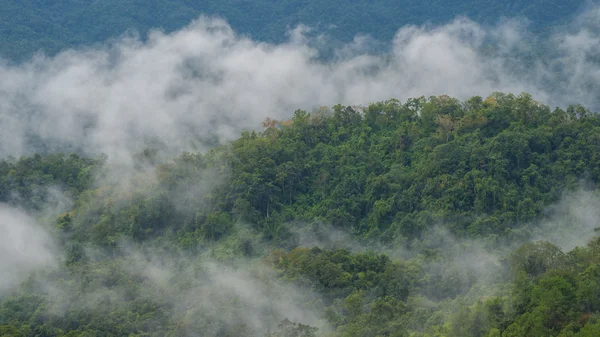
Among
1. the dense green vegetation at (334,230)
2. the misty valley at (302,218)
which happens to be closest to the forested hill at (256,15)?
the misty valley at (302,218)

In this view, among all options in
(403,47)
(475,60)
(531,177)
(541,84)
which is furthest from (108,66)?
→ (531,177)

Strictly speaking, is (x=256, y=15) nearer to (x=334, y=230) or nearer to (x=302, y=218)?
(x=302, y=218)

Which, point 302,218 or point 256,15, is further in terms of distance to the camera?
point 256,15

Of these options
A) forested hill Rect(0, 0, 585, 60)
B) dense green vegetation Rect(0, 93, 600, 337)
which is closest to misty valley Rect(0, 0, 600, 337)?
dense green vegetation Rect(0, 93, 600, 337)

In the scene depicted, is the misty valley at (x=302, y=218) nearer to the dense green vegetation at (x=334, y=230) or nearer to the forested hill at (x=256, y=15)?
the dense green vegetation at (x=334, y=230)

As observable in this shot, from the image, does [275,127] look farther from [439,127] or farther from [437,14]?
[437,14]

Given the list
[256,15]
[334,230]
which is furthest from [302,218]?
[256,15]

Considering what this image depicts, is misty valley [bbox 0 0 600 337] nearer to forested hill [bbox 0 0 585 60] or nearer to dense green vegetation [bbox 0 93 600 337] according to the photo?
dense green vegetation [bbox 0 93 600 337]
